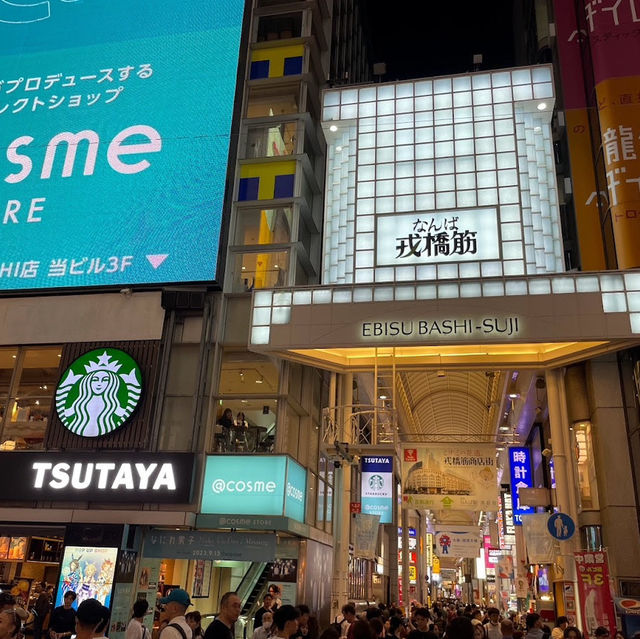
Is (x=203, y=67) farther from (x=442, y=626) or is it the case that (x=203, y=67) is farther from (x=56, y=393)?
(x=442, y=626)

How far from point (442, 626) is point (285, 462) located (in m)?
5.74

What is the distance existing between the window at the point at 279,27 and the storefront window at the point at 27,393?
458 inches

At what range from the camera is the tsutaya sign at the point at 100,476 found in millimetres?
14281

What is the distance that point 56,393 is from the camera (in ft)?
51.6

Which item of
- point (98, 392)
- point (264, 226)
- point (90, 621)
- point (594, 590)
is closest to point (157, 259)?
point (264, 226)

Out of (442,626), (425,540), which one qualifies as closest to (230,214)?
(442,626)

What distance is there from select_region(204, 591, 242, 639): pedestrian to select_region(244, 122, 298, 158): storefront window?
14.1 metres

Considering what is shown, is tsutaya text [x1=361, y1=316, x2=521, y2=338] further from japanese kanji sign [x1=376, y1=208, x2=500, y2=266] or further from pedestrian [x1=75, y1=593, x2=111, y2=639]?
pedestrian [x1=75, y1=593, x2=111, y2=639]

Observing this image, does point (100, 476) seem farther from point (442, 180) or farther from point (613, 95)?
point (613, 95)

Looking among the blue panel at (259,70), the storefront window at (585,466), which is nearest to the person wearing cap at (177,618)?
the storefront window at (585,466)

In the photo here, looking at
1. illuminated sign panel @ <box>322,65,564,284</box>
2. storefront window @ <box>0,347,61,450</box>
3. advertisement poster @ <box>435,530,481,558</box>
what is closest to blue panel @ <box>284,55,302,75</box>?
illuminated sign panel @ <box>322,65,564,284</box>

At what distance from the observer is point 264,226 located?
17250 mm

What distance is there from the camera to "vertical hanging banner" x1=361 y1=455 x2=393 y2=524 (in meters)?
19.2

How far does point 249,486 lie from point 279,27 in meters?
14.4
